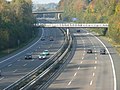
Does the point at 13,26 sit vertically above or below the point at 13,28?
above

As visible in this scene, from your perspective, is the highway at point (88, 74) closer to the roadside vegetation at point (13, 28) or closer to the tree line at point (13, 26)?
the roadside vegetation at point (13, 28)

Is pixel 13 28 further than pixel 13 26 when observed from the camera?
No

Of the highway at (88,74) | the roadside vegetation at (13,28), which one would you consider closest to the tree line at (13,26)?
the roadside vegetation at (13,28)

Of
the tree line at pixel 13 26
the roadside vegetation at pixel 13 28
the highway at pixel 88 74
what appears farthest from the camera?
the tree line at pixel 13 26

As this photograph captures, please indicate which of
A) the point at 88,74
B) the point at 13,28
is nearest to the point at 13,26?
the point at 13,28

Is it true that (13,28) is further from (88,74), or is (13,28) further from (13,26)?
(88,74)

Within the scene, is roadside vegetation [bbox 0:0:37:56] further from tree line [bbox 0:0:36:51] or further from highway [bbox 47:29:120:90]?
highway [bbox 47:29:120:90]

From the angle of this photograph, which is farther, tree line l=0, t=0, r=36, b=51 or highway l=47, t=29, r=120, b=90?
tree line l=0, t=0, r=36, b=51

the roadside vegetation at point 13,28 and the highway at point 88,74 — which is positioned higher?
the roadside vegetation at point 13,28

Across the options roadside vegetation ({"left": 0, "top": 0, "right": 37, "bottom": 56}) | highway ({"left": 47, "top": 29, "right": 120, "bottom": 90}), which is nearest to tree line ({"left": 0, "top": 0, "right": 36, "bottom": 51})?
roadside vegetation ({"left": 0, "top": 0, "right": 37, "bottom": 56})

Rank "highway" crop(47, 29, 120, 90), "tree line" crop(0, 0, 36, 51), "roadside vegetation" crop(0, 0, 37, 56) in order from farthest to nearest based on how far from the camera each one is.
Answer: "tree line" crop(0, 0, 36, 51), "roadside vegetation" crop(0, 0, 37, 56), "highway" crop(47, 29, 120, 90)

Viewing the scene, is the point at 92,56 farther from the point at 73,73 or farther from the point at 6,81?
the point at 6,81

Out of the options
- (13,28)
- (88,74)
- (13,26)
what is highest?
(13,26)

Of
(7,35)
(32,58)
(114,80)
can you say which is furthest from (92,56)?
(114,80)
